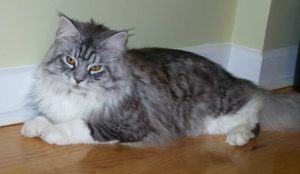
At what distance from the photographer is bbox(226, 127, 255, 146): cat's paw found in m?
1.91

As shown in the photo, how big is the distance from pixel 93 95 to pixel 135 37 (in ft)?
2.11

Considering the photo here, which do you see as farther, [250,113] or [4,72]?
[250,113]

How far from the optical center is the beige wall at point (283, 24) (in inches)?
102

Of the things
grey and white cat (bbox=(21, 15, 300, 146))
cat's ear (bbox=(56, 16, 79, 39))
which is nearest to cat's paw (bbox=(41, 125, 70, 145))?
grey and white cat (bbox=(21, 15, 300, 146))

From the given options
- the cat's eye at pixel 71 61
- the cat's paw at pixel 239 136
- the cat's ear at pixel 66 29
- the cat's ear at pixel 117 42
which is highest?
the cat's ear at pixel 66 29

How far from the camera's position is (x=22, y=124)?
194 cm

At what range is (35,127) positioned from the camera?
176 centimetres

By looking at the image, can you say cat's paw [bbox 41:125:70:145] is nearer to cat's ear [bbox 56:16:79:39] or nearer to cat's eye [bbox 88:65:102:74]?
cat's eye [bbox 88:65:102:74]

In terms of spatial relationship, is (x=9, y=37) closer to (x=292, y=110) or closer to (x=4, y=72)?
(x=4, y=72)

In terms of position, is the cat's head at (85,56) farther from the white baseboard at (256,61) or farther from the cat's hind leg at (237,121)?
the white baseboard at (256,61)

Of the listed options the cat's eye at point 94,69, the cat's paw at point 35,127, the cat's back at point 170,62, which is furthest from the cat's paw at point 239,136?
the cat's paw at point 35,127

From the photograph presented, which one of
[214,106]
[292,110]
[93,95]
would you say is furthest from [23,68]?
[292,110]

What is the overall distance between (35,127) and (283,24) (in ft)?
5.66

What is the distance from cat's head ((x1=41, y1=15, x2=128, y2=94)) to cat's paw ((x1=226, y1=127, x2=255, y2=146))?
60 centimetres
